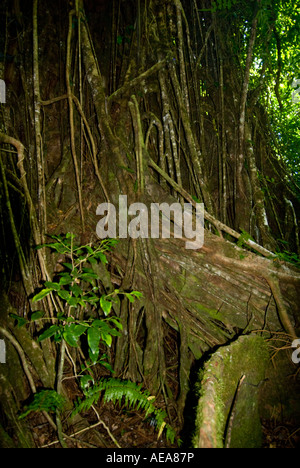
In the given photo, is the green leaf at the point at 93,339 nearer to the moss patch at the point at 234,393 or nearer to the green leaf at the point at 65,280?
the green leaf at the point at 65,280

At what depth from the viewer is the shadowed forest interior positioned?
1554 millimetres

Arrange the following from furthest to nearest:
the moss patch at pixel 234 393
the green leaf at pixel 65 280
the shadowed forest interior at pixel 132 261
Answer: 1. the shadowed forest interior at pixel 132 261
2. the green leaf at pixel 65 280
3. the moss patch at pixel 234 393

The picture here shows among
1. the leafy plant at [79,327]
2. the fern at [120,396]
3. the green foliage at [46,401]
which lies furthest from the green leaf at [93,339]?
the fern at [120,396]

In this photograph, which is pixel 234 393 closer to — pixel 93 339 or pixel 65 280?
pixel 93 339

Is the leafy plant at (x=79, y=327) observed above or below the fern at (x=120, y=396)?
above

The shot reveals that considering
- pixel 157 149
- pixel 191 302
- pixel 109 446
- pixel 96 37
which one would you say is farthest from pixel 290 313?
pixel 96 37

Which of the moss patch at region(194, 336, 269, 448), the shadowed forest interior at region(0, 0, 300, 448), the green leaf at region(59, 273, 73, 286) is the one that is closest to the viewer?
the moss patch at region(194, 336, 269, 448)

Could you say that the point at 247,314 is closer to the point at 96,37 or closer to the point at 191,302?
the point at 191,302

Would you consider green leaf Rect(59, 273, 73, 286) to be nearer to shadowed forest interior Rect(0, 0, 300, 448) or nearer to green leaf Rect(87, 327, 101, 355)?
shadowed forest interior Rect(0, 0, 300, 448)

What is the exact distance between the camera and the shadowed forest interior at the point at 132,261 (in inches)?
61.2

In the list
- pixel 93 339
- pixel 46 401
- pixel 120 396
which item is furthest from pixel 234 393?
pixel 46 401

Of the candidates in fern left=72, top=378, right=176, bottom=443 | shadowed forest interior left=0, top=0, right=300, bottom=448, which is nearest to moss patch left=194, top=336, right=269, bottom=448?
shadowed forest interior left=0, top=0, right=300, bottom=448

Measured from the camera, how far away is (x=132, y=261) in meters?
2.09

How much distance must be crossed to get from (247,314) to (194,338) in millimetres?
447
